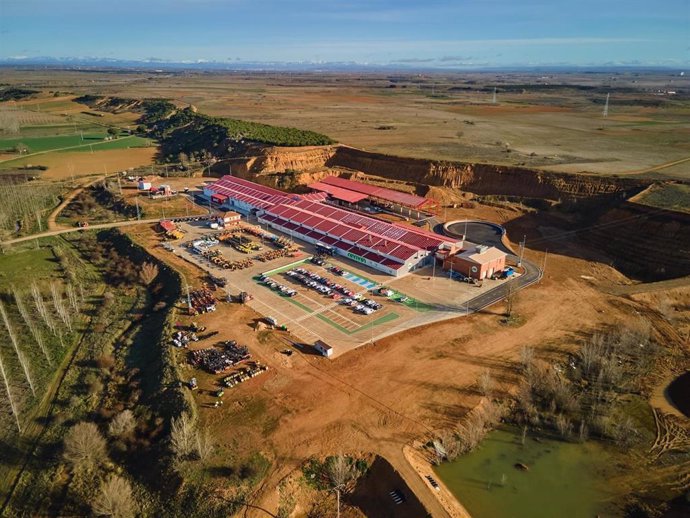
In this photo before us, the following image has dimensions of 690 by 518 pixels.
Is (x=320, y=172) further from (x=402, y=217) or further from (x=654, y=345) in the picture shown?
(x=654, y=345)

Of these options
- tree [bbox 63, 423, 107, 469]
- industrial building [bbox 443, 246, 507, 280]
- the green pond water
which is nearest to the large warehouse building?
industrial building [bbox 443, 246, 507, 280]

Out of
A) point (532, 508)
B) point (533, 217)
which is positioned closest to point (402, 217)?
point (533, 217)

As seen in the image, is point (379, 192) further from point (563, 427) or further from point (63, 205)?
point (63, 205)

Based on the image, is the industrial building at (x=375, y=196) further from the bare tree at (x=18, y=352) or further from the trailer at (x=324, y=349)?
the bare tree at (x=18, y=352)

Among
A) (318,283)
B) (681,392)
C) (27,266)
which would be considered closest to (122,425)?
(318,283)

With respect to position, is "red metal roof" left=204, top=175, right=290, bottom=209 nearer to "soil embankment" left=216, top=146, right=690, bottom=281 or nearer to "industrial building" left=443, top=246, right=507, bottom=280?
"soil embankment" left=216, top=146, right=690, bottom=281

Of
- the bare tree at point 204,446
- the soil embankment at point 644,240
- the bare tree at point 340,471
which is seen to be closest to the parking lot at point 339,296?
the bare tree at point 340,471

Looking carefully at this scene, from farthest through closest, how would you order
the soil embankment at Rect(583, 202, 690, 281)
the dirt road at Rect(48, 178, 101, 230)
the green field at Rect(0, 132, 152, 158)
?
1. the green field at Rect(0, 132, 152, 158)
2. the dirt road at Rect(48, 178, 101, 230)
3. the soil embankment at Rect(583, 202, 690, 281)

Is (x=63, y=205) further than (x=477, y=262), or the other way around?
(x=63, y=205)
